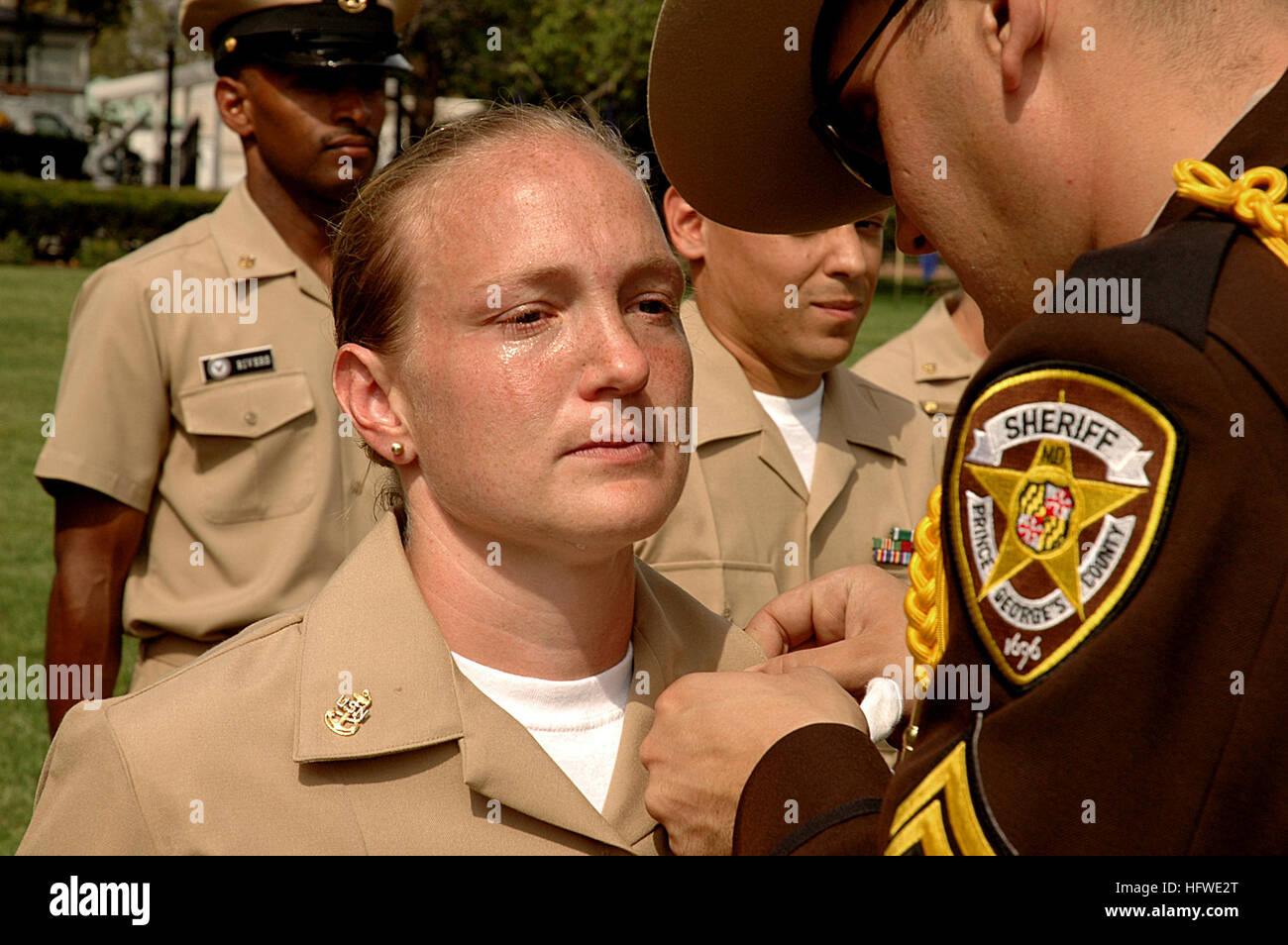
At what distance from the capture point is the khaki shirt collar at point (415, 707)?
232 cm

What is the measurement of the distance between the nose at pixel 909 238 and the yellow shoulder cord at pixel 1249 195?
563 mm

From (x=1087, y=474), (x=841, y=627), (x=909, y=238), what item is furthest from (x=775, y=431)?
(x=1087, y=474)

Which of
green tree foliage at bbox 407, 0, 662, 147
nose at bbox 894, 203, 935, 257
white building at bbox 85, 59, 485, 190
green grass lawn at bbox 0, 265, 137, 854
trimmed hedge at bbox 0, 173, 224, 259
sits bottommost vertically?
green grass lawn at bbox 0, 265, 137, 854

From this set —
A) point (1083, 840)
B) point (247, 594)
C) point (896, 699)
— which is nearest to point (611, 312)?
point (896, 699)

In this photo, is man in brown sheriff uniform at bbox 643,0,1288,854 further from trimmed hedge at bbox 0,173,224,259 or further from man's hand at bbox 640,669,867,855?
trimmed hedge at bbox 0,173,224,259

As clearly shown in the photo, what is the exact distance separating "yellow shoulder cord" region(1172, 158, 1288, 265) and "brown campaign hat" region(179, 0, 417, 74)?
363cm

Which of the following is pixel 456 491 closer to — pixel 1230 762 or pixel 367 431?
pixel 367 431

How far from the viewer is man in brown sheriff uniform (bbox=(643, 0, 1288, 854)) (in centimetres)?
154

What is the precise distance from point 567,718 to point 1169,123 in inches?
54.1

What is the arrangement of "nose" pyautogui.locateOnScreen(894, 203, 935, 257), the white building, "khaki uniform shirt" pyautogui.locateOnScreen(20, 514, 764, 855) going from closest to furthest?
1. "khaki uniform shirt" pyautogui.locateOnScreen(20, 514, 764, 855)
2. "nose" pyautogui.locateOnScreen(894, 203, 935, 257)
3. the white building

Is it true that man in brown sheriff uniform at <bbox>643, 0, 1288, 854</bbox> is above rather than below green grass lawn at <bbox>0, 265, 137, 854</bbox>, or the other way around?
above

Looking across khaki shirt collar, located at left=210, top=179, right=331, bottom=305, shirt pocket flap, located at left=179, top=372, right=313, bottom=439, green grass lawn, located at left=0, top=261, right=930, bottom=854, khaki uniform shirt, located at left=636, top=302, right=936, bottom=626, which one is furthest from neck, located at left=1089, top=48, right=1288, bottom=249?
green grass lawn, located at left=0, top=261, right=930, bottom=854

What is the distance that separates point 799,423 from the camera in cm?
453

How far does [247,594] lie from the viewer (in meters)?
4.27
